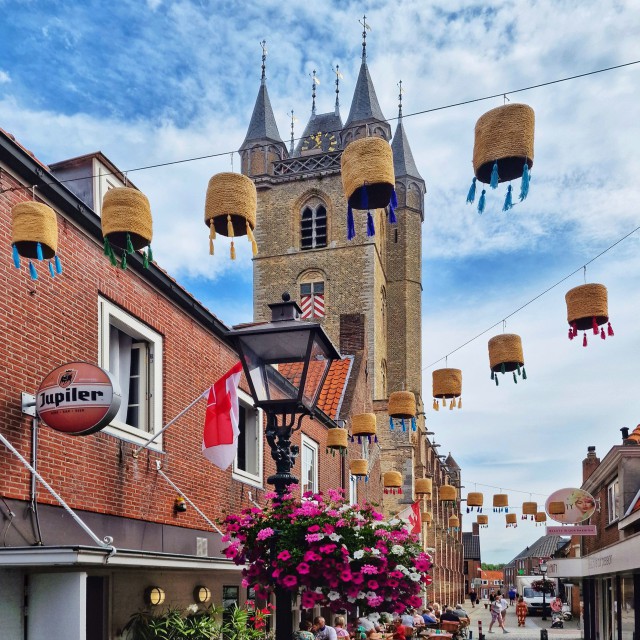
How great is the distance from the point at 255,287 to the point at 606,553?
34.4 metres

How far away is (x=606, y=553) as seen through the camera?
22.1 meters

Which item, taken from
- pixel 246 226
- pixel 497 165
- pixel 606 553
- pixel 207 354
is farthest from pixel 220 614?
pixel 606 553

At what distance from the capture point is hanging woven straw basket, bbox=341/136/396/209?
6.81 m

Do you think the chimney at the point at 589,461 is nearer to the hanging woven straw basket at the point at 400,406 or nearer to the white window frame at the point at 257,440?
the hanging woven straw basket at the point at 400,406

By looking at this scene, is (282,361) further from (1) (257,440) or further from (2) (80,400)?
(1) (257,440)

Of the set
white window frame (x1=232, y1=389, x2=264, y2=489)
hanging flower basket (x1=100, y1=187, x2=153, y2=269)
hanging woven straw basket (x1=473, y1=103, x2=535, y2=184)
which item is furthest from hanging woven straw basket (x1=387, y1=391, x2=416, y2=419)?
hanging woven straw basket (x1=473, y1=103, x2=535, y2=184)

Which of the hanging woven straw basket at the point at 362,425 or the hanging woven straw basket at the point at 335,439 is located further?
the hanging woven straw basket at the point at 362,425

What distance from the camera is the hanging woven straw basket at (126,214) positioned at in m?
7.86

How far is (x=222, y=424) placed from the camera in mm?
10055

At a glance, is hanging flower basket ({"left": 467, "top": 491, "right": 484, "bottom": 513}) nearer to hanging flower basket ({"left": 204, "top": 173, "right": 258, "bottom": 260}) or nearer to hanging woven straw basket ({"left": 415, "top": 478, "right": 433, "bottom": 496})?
hanging woven straw basket ({"left": 415, "top": 478, "right": 433, "bottom": 496})

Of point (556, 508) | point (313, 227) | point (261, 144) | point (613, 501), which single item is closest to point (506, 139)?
point (613, 501)

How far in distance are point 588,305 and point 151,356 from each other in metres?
5.77

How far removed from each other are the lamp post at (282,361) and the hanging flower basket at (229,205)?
2.55ft

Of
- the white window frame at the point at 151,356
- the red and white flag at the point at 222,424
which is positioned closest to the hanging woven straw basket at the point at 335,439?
the white window frame at the point at 151,356
